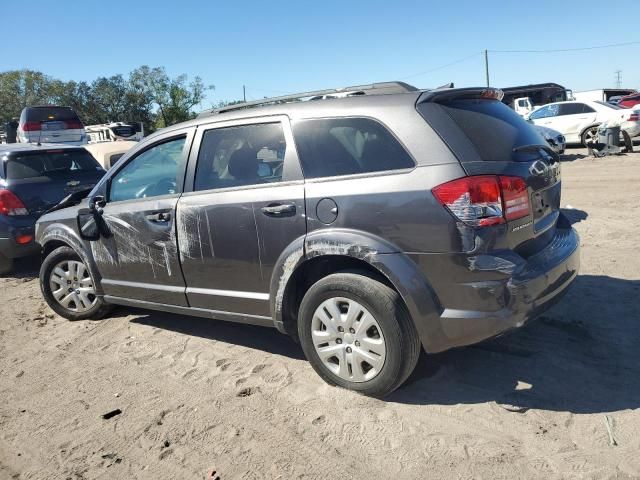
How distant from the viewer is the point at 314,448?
2.81 metres

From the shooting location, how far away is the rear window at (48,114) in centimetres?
1608

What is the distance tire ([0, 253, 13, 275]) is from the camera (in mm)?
6672

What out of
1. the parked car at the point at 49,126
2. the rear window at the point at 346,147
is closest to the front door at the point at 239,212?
the rear window at the point at 346,147

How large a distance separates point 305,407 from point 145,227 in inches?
74.3

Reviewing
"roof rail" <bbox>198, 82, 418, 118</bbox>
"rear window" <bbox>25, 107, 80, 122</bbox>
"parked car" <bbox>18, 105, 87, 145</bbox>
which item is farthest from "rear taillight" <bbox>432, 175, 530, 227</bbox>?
"rear window" <bbox>25, 107, 80, 122</bbox>

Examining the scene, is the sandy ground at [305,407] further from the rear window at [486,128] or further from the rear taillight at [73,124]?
the rear taillight at [73,124]

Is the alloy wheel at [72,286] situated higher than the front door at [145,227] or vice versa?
the front door at [145,227]

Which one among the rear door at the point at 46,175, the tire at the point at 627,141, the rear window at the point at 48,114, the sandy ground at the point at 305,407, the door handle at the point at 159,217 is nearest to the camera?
the sandy ground at the point at 305,407

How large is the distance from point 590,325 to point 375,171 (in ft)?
7.20

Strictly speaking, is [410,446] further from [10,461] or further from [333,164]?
[10,461]

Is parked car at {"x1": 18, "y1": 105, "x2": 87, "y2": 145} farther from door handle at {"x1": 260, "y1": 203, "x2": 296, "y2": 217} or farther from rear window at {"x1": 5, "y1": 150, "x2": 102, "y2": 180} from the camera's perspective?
door handle at {"x1": 260, "y1": 203, "x2": 296, "y2": 217}

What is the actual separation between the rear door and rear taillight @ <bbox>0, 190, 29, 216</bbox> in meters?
0.06

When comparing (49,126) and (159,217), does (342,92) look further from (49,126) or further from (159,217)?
(49,126)

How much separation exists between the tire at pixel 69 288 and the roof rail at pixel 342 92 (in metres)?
1.94
